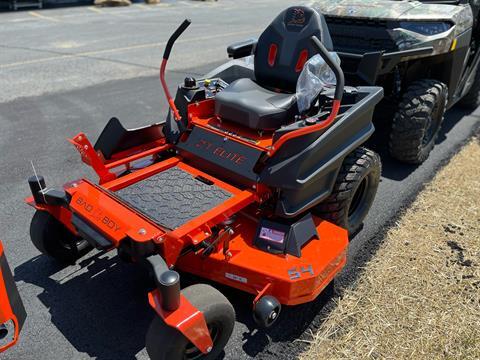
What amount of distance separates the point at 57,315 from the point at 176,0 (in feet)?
59.1

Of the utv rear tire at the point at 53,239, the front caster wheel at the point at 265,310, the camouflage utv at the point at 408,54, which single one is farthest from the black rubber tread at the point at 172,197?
the camouflage utv at the point at 408,54

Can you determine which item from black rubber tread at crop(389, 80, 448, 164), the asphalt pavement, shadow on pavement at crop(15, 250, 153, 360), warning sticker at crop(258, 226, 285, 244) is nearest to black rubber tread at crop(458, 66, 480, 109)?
the asphalt pavement

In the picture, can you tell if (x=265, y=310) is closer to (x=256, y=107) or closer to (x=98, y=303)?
(x=98, y=303)

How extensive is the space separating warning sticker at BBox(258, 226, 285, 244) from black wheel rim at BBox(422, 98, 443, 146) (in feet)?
8.67

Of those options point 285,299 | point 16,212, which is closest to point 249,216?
point 285,299

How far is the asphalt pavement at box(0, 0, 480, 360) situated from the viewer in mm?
2693

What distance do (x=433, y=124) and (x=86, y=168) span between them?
3.74 metres

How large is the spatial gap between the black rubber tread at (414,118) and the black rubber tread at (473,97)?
165 cm

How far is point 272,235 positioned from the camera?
2840 mm

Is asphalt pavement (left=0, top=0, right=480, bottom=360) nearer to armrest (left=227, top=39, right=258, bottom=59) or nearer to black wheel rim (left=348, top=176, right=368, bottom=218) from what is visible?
black wheel rim (left=348, top=176, right=368, bottom=218)

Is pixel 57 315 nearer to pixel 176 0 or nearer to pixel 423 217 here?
pixel 423 217

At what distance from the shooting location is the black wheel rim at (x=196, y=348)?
239 centimetres

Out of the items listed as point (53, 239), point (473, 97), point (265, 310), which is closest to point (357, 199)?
point (265, 310)

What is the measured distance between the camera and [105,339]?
265 cm
